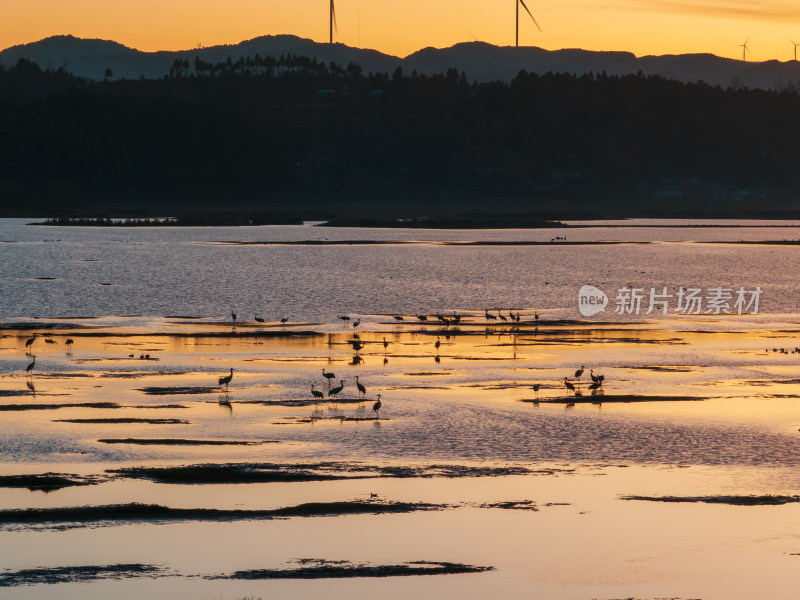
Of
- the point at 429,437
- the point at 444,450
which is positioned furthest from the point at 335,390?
the point at 444,450

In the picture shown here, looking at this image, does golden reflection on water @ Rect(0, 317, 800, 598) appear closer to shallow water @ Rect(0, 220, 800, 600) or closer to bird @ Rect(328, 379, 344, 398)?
shallow water @ Rect(0, 220, 800, 600)

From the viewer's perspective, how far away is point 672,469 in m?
26.2

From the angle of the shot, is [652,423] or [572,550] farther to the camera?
[652,423]

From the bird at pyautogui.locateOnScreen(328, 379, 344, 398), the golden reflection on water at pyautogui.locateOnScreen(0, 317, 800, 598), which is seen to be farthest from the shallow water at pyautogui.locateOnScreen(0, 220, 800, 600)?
the bird at pyautogui.locateOnScreen(328, 379, 344, 398)

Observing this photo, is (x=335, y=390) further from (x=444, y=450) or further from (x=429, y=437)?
(x=444, y=450)

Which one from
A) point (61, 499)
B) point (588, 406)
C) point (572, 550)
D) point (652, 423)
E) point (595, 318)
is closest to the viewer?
point (572, 550)

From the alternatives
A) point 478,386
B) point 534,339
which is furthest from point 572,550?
point 534,339

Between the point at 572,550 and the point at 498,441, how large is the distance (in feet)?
28.4

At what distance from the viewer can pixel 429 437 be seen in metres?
29.4

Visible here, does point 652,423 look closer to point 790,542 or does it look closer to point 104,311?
point 790,542

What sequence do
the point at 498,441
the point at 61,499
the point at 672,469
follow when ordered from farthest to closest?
1. the point at 498,441
2. the point at 672,469
3. the point at 61,499

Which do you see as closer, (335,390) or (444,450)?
(444,450)

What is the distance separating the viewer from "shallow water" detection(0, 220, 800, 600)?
19.7 meters

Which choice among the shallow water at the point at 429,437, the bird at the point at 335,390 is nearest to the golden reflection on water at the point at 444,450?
the shallow water at the point at 429,437
